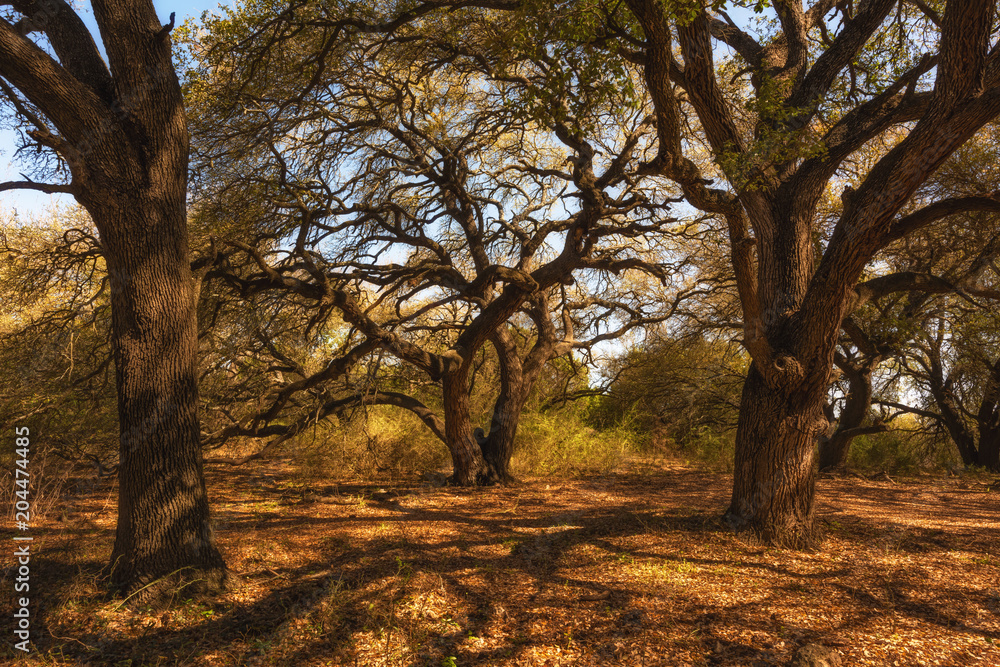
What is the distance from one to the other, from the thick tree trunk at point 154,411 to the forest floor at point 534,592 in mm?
284

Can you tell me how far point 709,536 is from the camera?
211 inches

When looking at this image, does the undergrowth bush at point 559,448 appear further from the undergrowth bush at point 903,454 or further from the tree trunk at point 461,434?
the undergrowth bush at point 903,454

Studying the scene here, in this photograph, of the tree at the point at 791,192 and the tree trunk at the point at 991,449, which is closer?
the tree at the point at 791,192

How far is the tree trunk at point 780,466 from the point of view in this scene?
16.9 feet

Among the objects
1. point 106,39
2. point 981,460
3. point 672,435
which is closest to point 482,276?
point 106,39

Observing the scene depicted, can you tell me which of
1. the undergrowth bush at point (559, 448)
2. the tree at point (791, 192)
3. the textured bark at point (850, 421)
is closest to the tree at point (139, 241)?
the tree at point (791, 192)

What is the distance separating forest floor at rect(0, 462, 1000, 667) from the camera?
3.30 m

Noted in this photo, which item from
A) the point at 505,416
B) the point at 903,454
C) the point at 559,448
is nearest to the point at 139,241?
the point at 505,416

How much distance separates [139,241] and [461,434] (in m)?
5.24

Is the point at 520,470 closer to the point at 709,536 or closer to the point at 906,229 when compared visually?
the point at 709,536

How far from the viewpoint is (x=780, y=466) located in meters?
5.21

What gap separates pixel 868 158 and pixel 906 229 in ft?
16.8

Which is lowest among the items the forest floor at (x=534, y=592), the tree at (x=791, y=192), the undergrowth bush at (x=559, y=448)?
the forest floor at (x=534, y=592)

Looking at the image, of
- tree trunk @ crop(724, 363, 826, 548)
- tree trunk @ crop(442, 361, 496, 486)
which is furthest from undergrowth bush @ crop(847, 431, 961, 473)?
tree trunk @ crop(442, 361, 496, 486)
